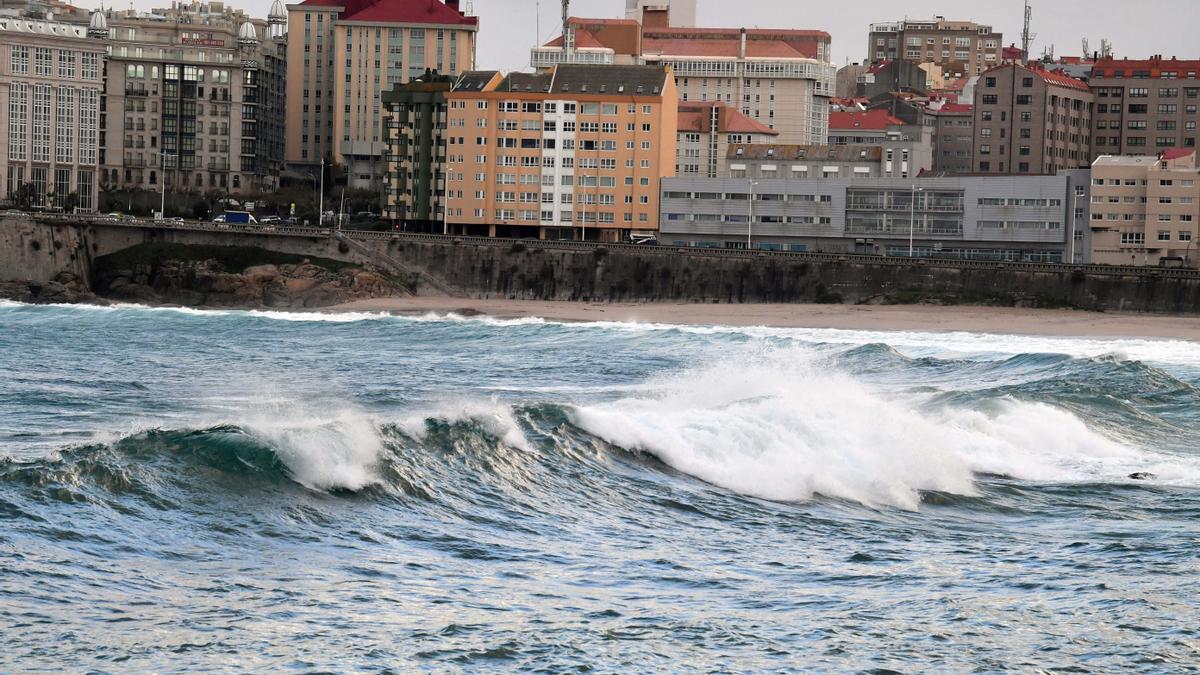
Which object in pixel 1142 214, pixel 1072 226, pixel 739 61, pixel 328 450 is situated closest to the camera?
pixel 328 450

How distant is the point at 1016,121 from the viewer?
5522 inches

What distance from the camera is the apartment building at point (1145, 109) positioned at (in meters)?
147

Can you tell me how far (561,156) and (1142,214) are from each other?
3819 centimetres

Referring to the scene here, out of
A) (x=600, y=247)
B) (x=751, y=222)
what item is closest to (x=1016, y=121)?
(x=751, y=222)

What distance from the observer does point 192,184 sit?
503 ft

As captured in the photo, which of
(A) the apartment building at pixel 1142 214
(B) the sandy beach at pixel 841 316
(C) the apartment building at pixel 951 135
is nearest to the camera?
(B) the sandy beach at pixel 841 316

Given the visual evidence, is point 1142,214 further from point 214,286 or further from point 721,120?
point 214,286

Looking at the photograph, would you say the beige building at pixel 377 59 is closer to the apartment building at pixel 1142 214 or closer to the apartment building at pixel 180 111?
the apartment building at pixel 180 111

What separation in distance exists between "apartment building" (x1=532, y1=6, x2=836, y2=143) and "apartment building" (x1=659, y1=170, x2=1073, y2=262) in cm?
4001

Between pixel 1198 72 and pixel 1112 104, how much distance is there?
8062 mm

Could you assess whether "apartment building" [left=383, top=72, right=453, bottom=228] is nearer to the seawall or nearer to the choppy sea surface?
the seawall

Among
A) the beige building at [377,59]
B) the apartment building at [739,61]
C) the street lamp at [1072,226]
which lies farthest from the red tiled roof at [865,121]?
the street lamp at [1072,226]

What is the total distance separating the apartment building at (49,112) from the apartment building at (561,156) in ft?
106

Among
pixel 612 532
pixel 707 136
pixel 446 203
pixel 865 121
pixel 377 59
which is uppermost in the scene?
pixel 377 59
